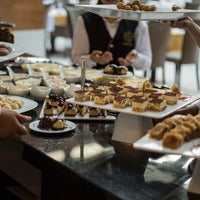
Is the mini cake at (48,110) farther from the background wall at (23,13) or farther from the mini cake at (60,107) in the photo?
the background wall at (23,13)

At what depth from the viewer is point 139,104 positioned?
4.28 ft

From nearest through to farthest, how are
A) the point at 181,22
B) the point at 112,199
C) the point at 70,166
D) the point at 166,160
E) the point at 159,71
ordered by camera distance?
1. the point at 112,199
2. the point at 70,166
3. the point at 166,160
4. the point at 181,22
5. the point at 159,71

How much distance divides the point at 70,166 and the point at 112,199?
19 cm

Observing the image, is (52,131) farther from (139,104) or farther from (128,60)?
(128,60)

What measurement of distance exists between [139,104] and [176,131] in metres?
0.21

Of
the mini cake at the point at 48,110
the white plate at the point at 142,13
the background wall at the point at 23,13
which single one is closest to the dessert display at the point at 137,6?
the white plate at the point at 142,13

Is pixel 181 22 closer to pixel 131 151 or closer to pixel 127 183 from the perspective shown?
pixel 131 151

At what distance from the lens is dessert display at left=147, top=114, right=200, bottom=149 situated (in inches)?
42.3

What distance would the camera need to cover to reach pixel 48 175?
1406mm

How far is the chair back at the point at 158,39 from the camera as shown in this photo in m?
3.76

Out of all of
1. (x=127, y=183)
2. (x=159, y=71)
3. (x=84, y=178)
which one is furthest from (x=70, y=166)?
(x=159, y=71)

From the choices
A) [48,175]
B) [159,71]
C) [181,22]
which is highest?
[181,22]

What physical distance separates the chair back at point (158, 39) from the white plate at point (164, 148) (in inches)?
103

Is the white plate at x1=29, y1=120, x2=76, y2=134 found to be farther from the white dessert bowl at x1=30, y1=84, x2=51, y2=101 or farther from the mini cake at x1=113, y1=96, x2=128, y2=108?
the white dessert bowl at x1=30, y1=84, x2=51, y2=101
